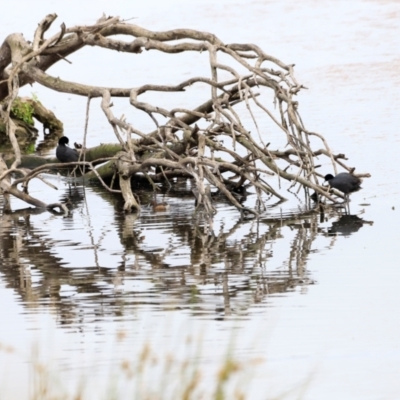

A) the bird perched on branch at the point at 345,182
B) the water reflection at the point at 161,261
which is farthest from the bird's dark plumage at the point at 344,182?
the water reflection at the point at 161,261

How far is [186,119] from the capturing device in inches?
645

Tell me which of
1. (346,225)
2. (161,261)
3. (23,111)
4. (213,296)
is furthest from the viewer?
(23,111)

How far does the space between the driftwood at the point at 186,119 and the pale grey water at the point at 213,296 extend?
1.64ft

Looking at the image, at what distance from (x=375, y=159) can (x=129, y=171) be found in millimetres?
4178

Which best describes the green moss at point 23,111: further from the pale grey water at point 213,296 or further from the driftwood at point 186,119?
the driftwood at point 186,119

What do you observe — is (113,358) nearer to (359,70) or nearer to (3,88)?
(3,88)

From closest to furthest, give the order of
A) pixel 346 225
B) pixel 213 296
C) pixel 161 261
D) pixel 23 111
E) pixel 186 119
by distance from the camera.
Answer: pixel 213 296
pixel 161 261
pixel 346 225
pixel 186 119
pixel 23 111

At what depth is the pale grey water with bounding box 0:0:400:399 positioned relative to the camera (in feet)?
26.2

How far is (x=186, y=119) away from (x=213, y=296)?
254 inches

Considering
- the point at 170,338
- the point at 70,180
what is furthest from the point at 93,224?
the point at 170,338

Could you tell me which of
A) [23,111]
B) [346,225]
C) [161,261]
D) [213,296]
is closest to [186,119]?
[346,225]

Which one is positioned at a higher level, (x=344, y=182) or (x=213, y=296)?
(x=344, y=182)

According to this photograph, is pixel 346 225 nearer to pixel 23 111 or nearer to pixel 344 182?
pixel 344 182

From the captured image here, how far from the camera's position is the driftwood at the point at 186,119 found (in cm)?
1421
